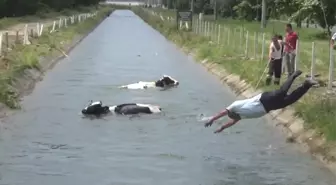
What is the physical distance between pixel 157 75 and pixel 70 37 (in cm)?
2244

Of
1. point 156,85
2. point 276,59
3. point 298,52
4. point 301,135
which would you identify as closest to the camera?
point 301,135

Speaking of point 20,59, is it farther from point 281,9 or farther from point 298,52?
point 298,52

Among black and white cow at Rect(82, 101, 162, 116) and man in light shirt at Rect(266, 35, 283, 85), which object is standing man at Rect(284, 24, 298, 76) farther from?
black and white cow at Rect(82, 101, 162, 116)

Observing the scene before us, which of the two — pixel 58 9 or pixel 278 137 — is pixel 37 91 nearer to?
pixel 278 137

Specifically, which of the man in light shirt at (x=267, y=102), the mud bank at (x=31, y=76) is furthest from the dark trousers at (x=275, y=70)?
the man in light shirt at (x=267, y=102)

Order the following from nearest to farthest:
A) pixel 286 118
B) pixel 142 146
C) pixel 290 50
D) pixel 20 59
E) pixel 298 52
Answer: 1. pixel 142 146
2. pixel 286 118
3. pixel 290 50
4. pixel 298 52
5. pixel 20 59

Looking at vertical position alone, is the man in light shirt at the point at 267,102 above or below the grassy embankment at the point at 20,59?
above

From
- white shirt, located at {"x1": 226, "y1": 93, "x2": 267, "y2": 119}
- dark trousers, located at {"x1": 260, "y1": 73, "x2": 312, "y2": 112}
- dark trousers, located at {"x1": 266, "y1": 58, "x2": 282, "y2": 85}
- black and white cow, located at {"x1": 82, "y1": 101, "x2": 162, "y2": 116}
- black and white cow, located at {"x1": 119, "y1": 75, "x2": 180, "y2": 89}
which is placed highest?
dark trousers, located at {"x1": 260, "y1": 73, "x2": 312, "y2": 112}

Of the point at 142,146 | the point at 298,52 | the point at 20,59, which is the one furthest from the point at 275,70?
the point at 20,59

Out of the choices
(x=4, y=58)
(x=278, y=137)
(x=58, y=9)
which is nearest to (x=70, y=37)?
(x=4, y=58)

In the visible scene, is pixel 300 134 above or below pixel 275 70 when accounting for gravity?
below

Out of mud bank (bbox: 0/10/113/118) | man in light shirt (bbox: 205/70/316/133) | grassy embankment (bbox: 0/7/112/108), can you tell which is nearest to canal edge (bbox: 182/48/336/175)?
man in light shirt (bbox: 205/70/316/133)

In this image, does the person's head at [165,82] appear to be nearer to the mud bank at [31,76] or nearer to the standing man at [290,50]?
the mud bank at [31,76]

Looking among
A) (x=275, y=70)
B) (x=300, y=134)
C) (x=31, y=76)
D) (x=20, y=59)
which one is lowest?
(x=31, y=76)
